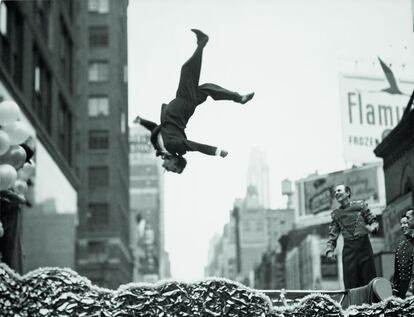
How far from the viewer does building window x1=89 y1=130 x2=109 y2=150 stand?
34.7 meters

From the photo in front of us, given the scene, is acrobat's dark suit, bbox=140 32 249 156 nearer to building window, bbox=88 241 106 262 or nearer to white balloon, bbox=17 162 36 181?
white balloon, bbox=17 162 36 181

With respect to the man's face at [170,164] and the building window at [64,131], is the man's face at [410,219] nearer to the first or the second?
the man's face at [170,164]

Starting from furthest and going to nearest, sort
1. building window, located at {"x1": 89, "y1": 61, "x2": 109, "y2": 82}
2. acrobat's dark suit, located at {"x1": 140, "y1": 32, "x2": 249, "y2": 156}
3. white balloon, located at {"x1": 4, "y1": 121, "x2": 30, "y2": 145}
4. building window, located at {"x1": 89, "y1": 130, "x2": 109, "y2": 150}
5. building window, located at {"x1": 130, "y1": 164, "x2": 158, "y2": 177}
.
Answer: building window, located at {"x1": 130, "y1": 164, "x2": 158, "y2": 177}
building window, located at {"x1": 89, "y1": 130, "x2": 109, "y2": 150}
building window, located at {"x1": 89, "y1": 61, "x2": 109, "y2": 82}
acrobat's dark suit, located at {"x1": 140, "y1": 32, "x2": 249, "y2": 156}
white balloon, located at {"x1": 4, "y1": 121, "x2": 30, "y2": 145}

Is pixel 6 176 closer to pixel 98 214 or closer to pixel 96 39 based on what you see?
pixel 96 39

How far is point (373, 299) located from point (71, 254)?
21235mm

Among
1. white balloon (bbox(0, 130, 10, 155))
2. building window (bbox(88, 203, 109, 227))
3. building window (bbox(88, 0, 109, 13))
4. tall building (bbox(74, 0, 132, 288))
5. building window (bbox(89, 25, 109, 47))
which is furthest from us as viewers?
building window (bbox(88, 203, 109, 227))

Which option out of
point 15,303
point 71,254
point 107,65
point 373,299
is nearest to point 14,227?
point 15,303

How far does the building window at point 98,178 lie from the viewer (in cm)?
4003

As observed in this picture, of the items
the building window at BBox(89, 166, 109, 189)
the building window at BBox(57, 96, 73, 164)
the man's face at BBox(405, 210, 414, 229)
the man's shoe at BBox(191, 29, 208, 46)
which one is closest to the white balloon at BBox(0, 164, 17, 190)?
the man's shoe at BBox(191, 29, 208, 46)

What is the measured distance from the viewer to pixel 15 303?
5.82 meters

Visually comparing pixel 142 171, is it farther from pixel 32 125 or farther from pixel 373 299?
pixel 373 299

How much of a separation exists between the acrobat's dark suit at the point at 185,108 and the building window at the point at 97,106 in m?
22.8

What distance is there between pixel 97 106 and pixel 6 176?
2781cm

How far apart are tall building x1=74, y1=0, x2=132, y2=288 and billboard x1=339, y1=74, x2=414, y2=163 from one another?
9.01 m
